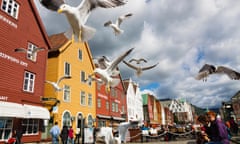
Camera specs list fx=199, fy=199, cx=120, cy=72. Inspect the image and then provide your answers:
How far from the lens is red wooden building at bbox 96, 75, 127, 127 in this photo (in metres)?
27.1

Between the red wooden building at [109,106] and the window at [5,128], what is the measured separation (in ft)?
41.2

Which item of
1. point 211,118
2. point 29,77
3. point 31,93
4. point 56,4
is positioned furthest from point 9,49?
point 211,118

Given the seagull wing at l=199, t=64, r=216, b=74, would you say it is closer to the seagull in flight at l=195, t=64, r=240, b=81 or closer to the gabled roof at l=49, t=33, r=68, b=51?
the seagull in flight at l=195, t=64, r=240, b=81

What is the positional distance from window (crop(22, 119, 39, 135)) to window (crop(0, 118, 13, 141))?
1.11m

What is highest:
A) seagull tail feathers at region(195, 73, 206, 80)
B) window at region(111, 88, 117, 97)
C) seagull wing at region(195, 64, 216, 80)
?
window at region(111, 88, 117, 97)

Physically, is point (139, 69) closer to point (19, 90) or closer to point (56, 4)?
point (56, 4)

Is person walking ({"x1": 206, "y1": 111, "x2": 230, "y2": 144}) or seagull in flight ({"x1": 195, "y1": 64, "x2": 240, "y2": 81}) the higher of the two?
seagull in flight ({"x1": 195, "y1": 64, "x2": 240, "y2": 81})

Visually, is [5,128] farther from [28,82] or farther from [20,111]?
[28,82]

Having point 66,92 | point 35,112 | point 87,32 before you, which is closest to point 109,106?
point 66,92

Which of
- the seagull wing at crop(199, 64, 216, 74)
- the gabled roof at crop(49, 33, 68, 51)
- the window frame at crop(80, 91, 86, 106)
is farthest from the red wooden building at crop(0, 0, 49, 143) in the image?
the seagull wing at crop(199, 64, 216, 74)

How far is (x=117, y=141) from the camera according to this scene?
6.30 meters

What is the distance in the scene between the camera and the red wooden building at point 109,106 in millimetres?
27144

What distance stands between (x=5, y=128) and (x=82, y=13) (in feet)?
39.0

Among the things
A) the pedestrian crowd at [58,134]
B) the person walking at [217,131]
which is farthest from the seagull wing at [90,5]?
the pedestrian crowd at [58,134]
